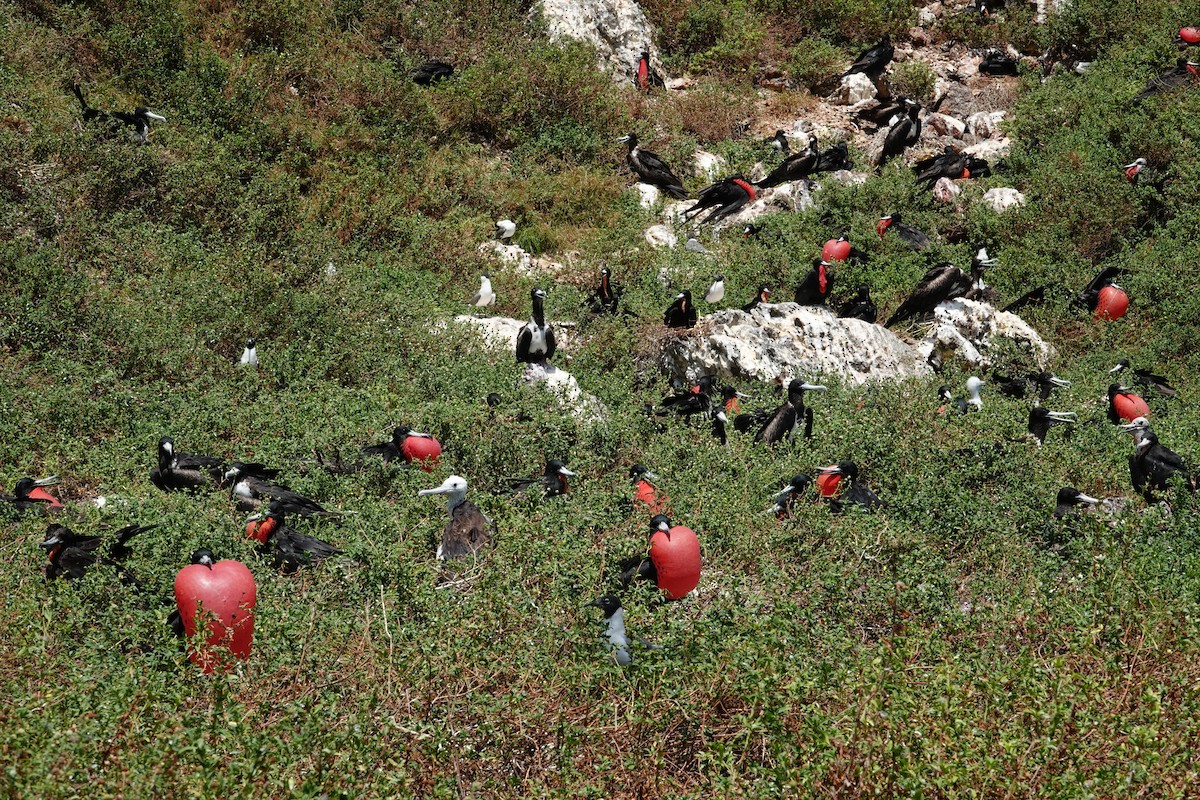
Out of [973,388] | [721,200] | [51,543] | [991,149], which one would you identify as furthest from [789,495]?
[991,149]

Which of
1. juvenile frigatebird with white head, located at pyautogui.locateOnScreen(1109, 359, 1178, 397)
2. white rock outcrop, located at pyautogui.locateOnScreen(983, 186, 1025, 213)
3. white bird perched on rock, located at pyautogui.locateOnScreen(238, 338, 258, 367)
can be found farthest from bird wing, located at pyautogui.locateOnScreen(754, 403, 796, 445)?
white rock outcrop, located at pyautogui.locateOnScreen(983, 186, 1025, 213)

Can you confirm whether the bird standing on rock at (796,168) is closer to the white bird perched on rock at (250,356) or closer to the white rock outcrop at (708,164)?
the white rock outcrop at (708,164)

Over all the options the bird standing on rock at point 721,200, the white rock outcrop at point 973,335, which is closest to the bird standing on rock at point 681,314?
the white rock outcrop at point 973,335

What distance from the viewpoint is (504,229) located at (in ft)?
31.9

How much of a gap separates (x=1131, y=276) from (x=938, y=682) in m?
7.52

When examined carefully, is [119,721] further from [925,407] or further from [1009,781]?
[925,407]

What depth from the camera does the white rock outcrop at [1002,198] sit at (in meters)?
10.4

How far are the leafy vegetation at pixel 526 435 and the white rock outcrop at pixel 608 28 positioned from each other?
1.33 feet

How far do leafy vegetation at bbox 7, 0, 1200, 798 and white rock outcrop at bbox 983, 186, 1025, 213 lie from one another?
240 millimetres

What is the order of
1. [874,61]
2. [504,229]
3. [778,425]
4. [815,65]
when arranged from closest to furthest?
[778,425] < [504,229] < [874,61] < [815,65]

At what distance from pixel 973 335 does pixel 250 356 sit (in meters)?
5.99

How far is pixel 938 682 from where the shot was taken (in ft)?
10.0

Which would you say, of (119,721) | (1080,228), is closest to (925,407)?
(1080,228)

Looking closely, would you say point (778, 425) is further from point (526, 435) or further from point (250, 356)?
point (250, 356)
